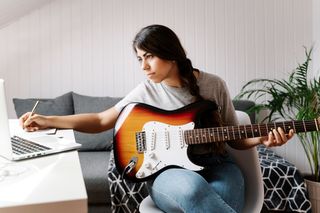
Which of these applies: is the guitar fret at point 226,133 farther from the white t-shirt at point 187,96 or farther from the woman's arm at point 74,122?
the woman's arm at point 74,122

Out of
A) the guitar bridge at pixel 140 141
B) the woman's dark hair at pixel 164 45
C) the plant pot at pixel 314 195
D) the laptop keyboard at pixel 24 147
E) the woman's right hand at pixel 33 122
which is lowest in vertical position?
the plant pot at pixel 314 195

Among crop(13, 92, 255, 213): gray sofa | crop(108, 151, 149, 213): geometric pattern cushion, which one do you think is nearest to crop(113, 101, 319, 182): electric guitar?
crop(108, 151, 149, 213): geometric pattern cushion

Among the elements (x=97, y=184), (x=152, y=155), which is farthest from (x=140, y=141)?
(x=97, y=184)

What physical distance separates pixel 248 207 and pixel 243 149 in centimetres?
22

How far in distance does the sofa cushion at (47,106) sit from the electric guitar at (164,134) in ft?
4.46

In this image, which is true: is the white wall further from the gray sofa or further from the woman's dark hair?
the woman's dark hair

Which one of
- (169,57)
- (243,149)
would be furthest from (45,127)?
(243,149)

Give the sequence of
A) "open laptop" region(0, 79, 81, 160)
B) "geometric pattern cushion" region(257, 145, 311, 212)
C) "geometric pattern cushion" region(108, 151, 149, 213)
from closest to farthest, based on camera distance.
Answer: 1. "open laptop" region(0, 79, 81, 160)
2. "geometric pattern cushion" region(108, 151, 149, 213)
3. "geometric pattern cushion" region(257, 145, 311, 212)

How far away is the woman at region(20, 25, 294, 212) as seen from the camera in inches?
51.8

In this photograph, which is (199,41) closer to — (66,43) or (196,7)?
(196,7)

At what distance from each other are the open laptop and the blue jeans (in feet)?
1.06

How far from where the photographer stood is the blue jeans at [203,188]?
1.28 m

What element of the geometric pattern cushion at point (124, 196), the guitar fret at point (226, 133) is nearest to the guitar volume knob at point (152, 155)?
the guitar fret at point (226, 133)

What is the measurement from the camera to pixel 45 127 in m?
1.48
